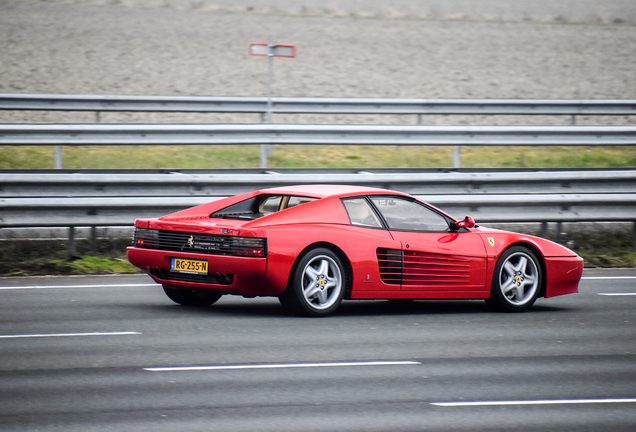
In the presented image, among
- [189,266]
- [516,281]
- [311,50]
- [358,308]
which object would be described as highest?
[311,50]

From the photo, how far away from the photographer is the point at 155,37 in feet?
90.7

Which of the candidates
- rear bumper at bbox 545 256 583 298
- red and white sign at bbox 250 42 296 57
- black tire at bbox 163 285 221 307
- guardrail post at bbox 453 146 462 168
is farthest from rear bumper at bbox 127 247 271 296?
red and white sign at bbox 250 42 296 57

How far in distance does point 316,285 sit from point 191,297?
4.87 ft

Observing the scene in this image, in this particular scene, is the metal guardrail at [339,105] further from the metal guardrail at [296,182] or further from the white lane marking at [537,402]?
the white lane marking at [537,402]

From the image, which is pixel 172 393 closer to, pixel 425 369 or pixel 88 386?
pixel 88 386

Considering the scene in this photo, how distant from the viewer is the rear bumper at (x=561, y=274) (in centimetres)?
899

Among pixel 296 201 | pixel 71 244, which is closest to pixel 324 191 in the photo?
pixel 296 201

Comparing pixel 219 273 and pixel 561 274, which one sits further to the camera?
pixel 561 274

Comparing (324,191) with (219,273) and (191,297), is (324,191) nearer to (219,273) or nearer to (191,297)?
(219,273)

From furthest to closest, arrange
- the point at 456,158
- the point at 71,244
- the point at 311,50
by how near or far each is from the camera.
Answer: the point at 311,50, the point at 456,158, the point at 71,244

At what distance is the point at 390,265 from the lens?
830cm

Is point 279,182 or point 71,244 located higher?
point 279,182

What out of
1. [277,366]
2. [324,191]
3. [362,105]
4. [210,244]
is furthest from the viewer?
[362,105]

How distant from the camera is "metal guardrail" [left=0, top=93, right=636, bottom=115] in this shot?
18.0 meters
